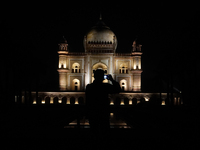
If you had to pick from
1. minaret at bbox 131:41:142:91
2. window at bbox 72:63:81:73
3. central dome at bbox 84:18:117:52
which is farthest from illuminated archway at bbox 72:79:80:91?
minaret at bbox 131:41:142:91

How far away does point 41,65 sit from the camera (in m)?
41.8

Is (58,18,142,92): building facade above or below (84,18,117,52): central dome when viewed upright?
below

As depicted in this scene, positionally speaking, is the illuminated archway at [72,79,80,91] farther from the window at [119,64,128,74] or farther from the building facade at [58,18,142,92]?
the window at [119,64,128,74]

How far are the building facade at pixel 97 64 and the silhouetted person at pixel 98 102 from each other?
4211 cm

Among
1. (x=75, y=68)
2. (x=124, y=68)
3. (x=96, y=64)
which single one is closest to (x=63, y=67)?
(x=75, y=68)

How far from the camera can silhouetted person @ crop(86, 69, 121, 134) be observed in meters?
7.66

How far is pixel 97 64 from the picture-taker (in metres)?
51.5

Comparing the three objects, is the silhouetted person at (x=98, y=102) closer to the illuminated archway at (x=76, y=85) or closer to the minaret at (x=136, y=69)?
the minaret at (x=136, y=69)

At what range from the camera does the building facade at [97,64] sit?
49.9m

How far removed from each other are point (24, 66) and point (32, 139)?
2727 centimetres

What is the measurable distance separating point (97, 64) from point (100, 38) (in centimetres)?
505

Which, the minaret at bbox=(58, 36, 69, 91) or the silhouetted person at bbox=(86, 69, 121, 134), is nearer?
the silhouetted person at bbox=(86, 69, 121, 134)

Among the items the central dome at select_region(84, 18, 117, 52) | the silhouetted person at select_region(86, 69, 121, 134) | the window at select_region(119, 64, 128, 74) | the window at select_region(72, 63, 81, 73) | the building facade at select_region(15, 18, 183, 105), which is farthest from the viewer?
the window at select_region(72, 63, 81, 73)

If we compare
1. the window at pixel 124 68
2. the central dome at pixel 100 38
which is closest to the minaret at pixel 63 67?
the central dome at pixel 100 38
